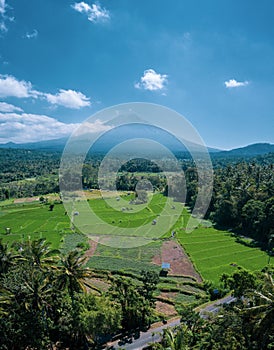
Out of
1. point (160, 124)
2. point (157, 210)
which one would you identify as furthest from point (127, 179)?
point (160, 124)

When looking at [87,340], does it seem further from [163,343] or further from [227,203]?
[227,203]

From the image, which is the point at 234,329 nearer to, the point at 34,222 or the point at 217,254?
the point at 217,254

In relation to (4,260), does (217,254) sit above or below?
below

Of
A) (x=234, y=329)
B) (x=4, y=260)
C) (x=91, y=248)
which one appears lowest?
(x=91, y=248)

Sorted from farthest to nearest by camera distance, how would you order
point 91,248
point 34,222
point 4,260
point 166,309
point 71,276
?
point 34,222, point 91,248, point 166,309, point 4,260, point 71,276

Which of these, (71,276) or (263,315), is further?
(71,276)

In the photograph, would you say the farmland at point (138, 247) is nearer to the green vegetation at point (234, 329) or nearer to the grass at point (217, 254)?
the grass at point (217, 254)

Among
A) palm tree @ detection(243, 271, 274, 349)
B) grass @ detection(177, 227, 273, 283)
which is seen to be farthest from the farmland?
palm tree @ detection(243, 271, 274, 349)

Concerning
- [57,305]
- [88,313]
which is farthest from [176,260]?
[88,313]
